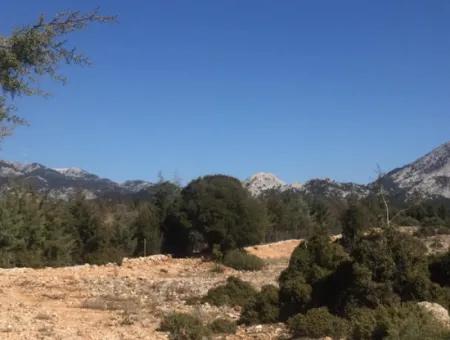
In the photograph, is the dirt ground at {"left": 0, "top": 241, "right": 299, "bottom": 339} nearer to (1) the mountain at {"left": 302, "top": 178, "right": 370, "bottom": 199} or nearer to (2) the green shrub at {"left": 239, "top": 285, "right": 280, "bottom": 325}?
(2) the green shrub at {"left": 239, "top": 285, "right": 280, "bottom": 325}

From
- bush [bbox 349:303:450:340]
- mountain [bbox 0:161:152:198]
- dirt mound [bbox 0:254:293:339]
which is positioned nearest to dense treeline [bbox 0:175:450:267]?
dirt mound [bbox 0:254:293:339]

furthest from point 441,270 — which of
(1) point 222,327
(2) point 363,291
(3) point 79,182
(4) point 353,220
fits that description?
(3) point 79,182

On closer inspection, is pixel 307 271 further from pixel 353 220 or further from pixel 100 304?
pixel 353 220

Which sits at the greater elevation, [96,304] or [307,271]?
A: [307,271]

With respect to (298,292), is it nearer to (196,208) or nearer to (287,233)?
(196,208)

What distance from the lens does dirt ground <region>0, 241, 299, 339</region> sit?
11.7m

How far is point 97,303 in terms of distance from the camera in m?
15.9

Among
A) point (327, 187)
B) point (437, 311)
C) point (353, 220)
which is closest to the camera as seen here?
point (437, 311)

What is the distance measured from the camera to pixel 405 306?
32.8 ft

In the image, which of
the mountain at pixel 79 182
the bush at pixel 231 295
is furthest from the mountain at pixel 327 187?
the bush at pixel 231 295

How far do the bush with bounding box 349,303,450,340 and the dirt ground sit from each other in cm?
220

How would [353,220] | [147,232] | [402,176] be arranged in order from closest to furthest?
[353,220] < [147,232] < [402,176]

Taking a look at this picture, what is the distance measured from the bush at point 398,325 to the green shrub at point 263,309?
284cm

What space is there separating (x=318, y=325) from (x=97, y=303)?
743 centimetres
